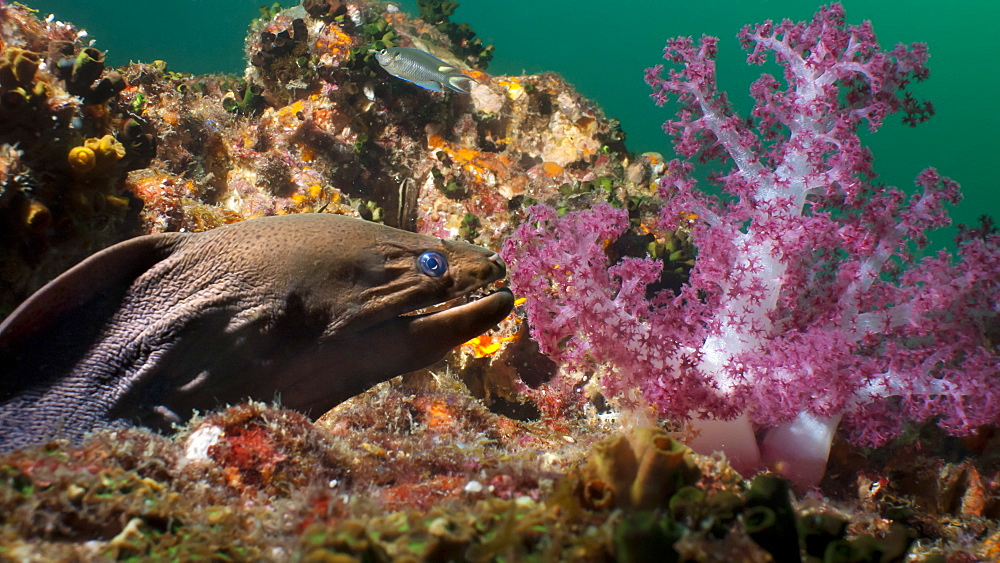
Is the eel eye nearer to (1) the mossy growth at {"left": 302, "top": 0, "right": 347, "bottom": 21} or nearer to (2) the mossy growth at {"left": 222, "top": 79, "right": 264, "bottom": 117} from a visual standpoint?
(2) the mossy growth at {"left": 222, "top": 79, "right": 264, "bottom": 117}

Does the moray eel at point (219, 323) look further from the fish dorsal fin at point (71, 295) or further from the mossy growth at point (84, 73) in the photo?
the mossy growth at point (84, 73)

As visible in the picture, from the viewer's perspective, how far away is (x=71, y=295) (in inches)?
80.4

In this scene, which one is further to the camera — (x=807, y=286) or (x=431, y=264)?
(x=807, y=286)

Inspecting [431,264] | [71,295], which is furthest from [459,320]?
[71,295]

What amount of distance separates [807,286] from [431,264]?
260cm

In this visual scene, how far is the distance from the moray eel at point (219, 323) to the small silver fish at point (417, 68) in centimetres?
401

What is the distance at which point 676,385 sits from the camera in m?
3.10

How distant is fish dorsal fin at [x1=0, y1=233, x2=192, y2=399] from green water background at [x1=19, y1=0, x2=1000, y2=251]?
162ft

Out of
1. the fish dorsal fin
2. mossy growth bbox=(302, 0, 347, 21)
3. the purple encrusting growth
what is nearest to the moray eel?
the fish dorsal fin

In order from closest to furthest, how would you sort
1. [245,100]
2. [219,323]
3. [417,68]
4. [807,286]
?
→ 1. [219,323]
2. [807,286]
3. [417,68]
4. [245,100]

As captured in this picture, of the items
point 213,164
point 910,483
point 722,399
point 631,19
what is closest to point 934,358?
point 910,483

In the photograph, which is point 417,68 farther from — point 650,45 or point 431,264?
point 650,45

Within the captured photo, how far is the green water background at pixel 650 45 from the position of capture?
5706cm

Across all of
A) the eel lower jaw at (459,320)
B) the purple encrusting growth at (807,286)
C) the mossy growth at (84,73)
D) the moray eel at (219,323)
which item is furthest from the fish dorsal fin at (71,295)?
the purple encrusting growth at (807,286)
